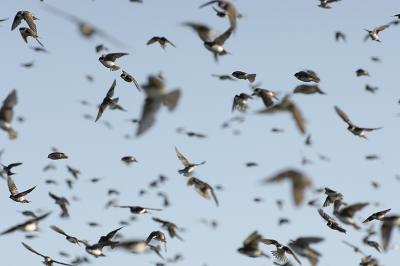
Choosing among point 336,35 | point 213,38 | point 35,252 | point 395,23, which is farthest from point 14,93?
point 336,35

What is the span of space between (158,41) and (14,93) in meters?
6.81

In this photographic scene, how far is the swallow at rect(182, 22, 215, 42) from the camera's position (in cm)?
1513

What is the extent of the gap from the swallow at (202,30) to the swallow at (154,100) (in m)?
2.33

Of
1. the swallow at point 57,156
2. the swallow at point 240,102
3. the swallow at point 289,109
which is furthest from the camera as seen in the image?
the swallow at point 57,156

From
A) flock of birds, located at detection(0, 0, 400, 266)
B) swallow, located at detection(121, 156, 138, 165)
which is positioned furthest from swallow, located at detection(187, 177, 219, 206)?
swallow, located at detection(121, 156, 138, 165)

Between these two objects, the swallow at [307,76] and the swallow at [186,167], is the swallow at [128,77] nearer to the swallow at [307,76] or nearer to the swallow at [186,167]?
the swallow at [186,167]

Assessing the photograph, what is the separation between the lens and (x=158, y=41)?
20891 mm

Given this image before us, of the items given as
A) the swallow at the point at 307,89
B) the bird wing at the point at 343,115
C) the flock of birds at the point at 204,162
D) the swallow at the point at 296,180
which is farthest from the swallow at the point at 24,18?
the swallow at the point at 296,180

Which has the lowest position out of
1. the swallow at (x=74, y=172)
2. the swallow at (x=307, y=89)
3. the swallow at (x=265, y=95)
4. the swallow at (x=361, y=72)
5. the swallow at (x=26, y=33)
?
the swallow at (x=74, y=172)

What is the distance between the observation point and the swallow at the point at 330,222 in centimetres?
1858

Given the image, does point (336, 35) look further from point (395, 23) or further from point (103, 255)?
point (103, 255)

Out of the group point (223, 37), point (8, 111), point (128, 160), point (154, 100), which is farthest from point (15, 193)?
point (154, 100)

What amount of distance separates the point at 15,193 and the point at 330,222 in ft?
29.0

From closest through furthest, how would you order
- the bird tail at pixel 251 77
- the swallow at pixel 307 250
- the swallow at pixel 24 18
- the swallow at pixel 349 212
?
the swallow at pixel 307 250 < the swallow at pixel 349 212 < the bird tail at pixel 251 77 < the swallow at pixel 24 18
